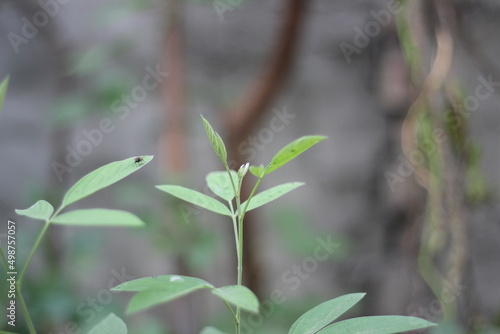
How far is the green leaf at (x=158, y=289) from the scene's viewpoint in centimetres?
30

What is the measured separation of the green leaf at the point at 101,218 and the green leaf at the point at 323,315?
6.1 inches

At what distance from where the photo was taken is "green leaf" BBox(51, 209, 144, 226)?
0.31 m

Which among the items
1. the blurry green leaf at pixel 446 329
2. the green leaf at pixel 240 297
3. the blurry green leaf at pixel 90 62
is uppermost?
the blurry green leaf at pixel 90 62

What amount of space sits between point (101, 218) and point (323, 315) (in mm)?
174

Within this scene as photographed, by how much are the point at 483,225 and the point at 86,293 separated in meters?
1.43

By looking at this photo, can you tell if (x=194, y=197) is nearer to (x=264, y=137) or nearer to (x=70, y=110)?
(x=70, y=110)

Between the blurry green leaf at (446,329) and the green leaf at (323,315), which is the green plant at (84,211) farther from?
the blurry green leaf at (446,329)

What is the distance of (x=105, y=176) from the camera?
373 millimetres

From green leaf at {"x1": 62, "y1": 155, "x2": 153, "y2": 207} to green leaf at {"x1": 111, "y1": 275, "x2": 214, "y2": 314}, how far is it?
0.22 feet

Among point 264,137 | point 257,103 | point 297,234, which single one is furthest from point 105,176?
point 264,137

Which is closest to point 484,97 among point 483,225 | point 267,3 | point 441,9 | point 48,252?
point 483,225

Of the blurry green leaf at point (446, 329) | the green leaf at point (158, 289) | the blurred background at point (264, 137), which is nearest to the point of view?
the green leaf at point (158, 289)

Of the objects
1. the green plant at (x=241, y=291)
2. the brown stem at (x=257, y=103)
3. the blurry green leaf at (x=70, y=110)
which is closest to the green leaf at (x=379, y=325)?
the green plant at (x=241, y=291)

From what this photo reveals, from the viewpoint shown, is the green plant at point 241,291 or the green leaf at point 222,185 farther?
the green leaf at point 222,185
